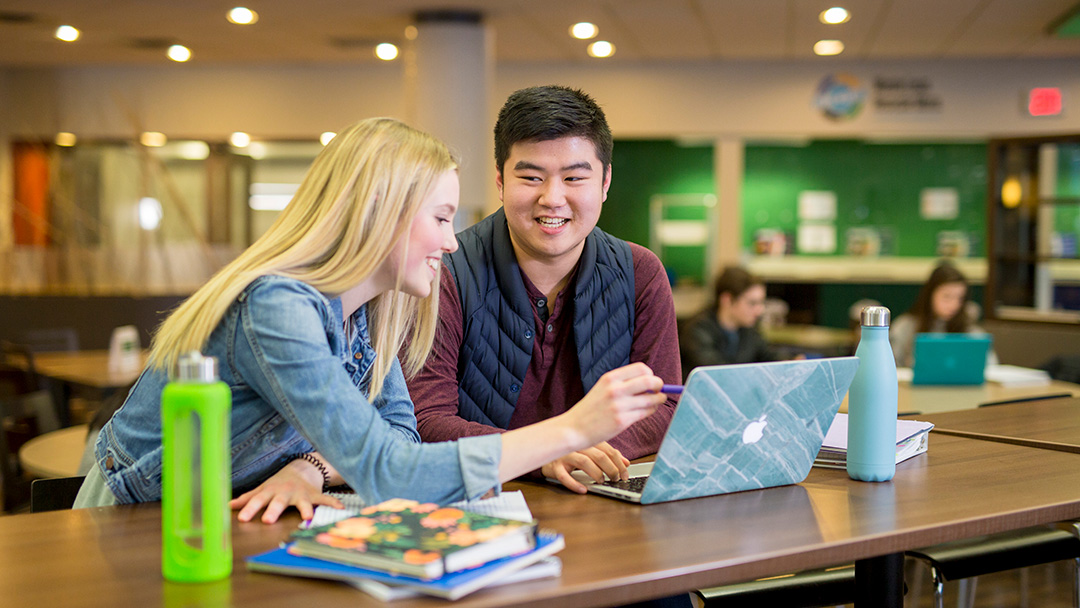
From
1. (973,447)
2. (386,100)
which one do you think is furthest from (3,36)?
(973,447)

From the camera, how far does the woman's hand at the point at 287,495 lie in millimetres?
1213

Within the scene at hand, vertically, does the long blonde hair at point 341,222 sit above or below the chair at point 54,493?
above

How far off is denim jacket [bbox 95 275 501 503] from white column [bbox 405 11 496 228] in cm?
493

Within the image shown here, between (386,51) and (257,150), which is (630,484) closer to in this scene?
(386,51)

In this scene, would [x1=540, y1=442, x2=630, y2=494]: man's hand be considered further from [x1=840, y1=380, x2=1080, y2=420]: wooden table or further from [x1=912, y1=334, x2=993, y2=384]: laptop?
[x1=912, y1=334, x2=993, y2=384]: laptop

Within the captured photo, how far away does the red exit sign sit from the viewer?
7578 millimetres

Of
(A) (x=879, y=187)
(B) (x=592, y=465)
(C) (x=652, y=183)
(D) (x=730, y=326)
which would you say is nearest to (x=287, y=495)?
(B) (x=592, y=465)

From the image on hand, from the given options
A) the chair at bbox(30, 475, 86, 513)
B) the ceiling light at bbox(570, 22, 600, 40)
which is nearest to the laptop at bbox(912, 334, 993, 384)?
the chair at bbox(30, 475, 86, 513)

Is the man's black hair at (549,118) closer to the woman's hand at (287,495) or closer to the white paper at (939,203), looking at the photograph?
the woman's hand at (287,495)

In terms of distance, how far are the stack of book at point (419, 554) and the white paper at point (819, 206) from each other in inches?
354

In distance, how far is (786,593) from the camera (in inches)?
72.6

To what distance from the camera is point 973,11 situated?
6.11 m

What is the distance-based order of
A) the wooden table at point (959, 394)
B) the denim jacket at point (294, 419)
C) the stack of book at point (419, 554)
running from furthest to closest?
the wooden table at point (959, 394)
the denim jacket at point (294, 419)
the stack of book at point (419, 554)

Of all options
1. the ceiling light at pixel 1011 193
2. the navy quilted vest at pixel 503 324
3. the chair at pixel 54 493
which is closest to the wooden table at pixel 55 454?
the chair at pixel 54 493
